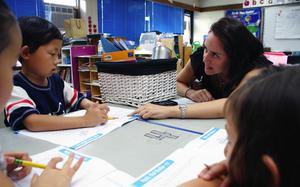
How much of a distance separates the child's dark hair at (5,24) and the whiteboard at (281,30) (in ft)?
14.3

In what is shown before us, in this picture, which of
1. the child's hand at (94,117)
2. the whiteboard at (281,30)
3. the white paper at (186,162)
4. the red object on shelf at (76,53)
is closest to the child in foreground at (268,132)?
the white paper at (186,162)

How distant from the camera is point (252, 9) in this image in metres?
4.48

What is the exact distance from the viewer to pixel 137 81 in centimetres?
104

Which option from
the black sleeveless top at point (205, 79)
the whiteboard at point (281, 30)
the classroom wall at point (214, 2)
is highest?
the classroom wall at point (214, 2)

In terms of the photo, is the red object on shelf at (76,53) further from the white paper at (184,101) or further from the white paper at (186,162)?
→ the white paper at (186,162)

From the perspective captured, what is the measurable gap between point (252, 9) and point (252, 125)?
15.5 feet

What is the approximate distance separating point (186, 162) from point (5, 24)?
44cm

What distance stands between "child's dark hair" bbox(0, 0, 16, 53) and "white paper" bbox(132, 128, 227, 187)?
0.33 meters

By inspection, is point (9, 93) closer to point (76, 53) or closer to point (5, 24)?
point (5, 24)

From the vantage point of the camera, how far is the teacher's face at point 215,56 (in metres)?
1.08

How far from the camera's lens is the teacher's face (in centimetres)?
108

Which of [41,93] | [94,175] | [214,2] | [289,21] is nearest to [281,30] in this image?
[289,21]

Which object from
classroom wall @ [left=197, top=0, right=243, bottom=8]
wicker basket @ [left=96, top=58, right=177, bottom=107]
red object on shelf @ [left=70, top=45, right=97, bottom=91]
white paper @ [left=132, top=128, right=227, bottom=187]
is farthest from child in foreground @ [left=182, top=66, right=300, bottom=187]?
classroom wall @ [left=197, top=0, right=243, bottom=8]

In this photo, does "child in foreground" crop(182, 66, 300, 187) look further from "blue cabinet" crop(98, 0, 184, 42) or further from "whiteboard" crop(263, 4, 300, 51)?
"blue cabinet" crop(98, 0, 184, 42)
